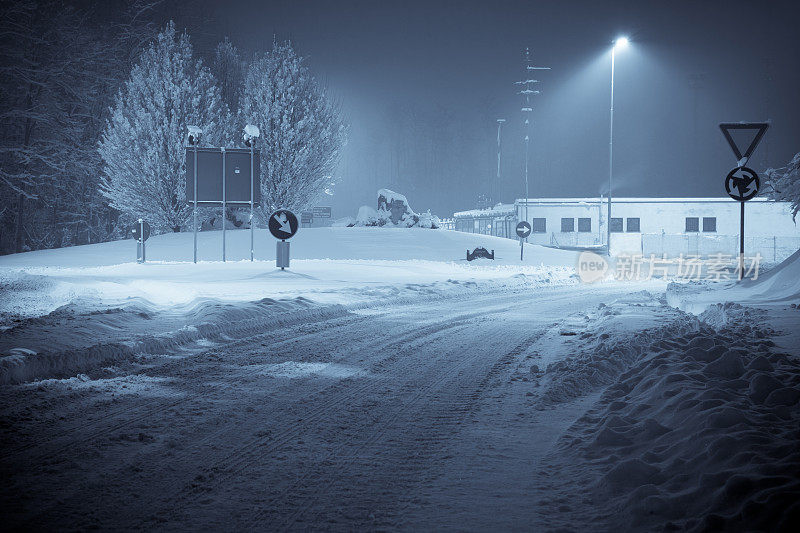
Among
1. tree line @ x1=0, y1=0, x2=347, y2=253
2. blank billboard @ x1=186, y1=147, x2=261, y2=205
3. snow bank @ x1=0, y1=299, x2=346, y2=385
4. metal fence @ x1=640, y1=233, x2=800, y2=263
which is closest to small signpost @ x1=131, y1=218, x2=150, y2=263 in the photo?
blank billboard @ x1=186, y1=147, x2=261, y2=205

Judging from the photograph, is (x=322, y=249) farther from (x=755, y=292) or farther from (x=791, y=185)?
(x=755, y=292)

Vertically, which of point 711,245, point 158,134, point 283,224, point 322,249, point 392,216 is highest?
point 158,134

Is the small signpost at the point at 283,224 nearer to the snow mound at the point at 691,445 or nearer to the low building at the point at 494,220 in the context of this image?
the snow mound at the point at 691,445

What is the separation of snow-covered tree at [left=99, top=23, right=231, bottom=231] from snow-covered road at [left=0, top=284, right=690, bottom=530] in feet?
110

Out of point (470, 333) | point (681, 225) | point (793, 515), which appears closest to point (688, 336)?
point (470, 333)

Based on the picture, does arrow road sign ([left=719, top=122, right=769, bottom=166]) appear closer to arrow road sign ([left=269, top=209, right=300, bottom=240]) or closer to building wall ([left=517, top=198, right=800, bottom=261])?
arrow road sign ([left=269, top=209, right=300, bottom=240])

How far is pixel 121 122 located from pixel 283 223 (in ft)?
83.5

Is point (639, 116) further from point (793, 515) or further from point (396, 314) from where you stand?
point (793, 515)

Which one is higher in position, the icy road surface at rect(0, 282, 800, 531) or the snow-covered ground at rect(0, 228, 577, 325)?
the snow-covered ground at rect(0, 228, 577, 325)

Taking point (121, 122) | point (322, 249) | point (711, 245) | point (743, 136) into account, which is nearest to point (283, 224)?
point (743, 136)

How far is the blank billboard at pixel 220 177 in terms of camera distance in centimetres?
2839

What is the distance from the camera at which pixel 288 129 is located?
4450 centimetres

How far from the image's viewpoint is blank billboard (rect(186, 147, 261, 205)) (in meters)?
28.4

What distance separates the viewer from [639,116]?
92.1 metres
